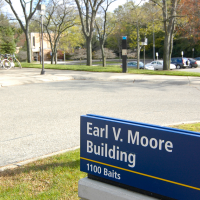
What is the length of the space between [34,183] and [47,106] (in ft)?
17.6

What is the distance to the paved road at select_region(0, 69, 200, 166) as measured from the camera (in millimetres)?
5344

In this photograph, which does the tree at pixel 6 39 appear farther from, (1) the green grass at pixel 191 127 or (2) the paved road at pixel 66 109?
(1) the green grass at pixel 191 127

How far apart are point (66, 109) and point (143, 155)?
632 cm

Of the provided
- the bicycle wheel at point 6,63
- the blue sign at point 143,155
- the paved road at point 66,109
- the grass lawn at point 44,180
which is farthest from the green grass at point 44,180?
the bicycle wheel at point 6,63

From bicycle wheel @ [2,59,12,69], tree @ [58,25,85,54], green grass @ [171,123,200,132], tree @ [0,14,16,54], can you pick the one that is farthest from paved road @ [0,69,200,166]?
tree @ [58,25,85,54]

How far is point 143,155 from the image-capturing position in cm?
214

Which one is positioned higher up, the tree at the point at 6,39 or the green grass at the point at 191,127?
the tree at the point at 6,39

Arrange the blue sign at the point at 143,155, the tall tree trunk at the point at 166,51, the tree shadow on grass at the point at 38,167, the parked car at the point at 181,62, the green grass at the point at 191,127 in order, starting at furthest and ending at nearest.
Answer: the parked car at the point at 181,62
the tall tree trunk at the point at 166,51
the green grass at the point at 191,127
the tree shadow on grass at the point at 38,167
the blue sign at the point at 143,155

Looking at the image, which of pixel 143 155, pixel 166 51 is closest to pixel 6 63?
pixel 166 51

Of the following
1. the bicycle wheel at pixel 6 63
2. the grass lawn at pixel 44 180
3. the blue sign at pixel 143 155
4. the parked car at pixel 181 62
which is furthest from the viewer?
the parked car at pixel 181 62

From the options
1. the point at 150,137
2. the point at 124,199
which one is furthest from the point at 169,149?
the point at 124,199

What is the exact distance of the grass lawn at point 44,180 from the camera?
3236mm

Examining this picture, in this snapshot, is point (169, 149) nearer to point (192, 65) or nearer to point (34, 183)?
point (34, 183)

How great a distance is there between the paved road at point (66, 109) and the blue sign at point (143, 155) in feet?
8.35
